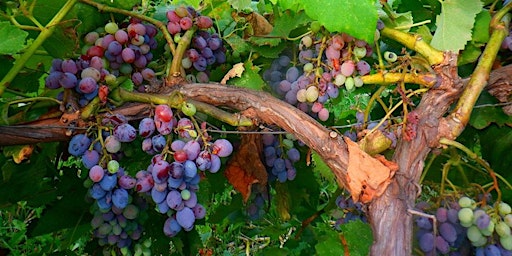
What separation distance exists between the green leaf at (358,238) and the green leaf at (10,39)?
0.75 metres

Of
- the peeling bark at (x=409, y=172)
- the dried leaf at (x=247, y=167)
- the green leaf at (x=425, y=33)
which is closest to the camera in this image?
the peeling bark at (x=409, y=172)

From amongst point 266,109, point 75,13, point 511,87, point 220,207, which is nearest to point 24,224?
point 220,207

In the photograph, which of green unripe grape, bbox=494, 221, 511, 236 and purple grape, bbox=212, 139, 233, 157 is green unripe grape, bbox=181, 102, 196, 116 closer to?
purple grape, bbox=212, 139, 233, 157

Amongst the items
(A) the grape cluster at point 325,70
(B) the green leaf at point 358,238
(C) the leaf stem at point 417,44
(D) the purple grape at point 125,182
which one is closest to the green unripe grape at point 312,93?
(A) the grape cluster at point 325,70

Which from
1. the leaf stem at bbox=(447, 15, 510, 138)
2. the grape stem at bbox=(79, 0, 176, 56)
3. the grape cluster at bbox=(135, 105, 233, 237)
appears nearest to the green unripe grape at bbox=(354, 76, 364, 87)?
the leaf stem at bbox=(447, 15, 510, 138)

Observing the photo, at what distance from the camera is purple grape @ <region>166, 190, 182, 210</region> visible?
4.09 ft

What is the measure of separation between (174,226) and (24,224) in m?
2.31

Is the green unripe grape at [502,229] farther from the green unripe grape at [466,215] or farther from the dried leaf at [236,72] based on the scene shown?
the dried leaf at [236,72]

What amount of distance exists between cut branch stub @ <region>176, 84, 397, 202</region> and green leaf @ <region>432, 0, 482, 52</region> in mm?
326

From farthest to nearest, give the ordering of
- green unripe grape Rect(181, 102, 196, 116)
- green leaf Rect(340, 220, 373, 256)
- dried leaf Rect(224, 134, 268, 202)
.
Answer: dried leaf Rect(224, 134, 268, 202) < green unripe grape Rect(181, 102, 196, 116) < green leaf Rect(340, 220, 373, 256)

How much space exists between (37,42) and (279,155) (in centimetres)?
66

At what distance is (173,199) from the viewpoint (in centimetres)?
125

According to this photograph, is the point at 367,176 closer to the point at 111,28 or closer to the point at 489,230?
the point at 489,230

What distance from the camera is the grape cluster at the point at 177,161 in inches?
47.8
